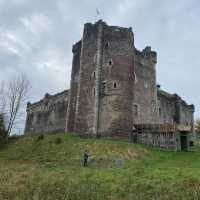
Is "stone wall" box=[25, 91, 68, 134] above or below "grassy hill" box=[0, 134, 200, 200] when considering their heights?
above

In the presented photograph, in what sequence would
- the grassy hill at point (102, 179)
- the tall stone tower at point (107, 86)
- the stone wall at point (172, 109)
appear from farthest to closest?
the stone wall at point (172, 109) < the tall stone tower at point (107, 86) < the grassy hill at point (102, 179)

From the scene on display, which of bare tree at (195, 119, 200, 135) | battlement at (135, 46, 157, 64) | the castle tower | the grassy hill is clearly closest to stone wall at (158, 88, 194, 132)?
battlement at (135, 46, 157, 64)

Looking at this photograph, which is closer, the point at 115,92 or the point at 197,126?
the point at 115,92

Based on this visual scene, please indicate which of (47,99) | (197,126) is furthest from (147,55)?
(197,126)

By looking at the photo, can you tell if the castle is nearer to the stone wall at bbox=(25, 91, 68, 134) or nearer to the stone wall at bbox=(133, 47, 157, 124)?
the stone wall at bbox=(133, 47, 157, 124)

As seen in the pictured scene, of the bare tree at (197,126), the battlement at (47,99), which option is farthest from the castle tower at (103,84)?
the bare tree at (197,126)

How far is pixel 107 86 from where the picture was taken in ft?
111

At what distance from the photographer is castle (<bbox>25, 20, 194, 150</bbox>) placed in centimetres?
Answer: 3262

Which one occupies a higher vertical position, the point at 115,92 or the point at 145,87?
the point at 145,87

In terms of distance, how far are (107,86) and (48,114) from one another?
67.8 ft

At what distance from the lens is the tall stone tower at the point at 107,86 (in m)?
32.8

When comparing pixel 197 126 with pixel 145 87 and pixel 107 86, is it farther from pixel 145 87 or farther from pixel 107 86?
pixel 107 86

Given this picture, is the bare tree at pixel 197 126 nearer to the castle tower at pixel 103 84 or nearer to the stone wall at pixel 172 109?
the stone wall at pixel 172 109

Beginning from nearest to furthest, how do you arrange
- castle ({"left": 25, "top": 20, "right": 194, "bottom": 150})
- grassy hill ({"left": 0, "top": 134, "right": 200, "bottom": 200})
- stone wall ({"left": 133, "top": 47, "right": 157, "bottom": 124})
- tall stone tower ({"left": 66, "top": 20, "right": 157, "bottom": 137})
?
grassy hill ({"left": 0, "top": 134, "right": 200, "bottom": 200}) → castle ({"left": 25, "top": 20, "right": 194, "bottom": 150}) → tall stone tower ({"left": 66, "top": 20, "right": 157, "bottom": 137}) → stone wall ({"left": 133, "top": 47, "right": 157, "bottom": 124})
